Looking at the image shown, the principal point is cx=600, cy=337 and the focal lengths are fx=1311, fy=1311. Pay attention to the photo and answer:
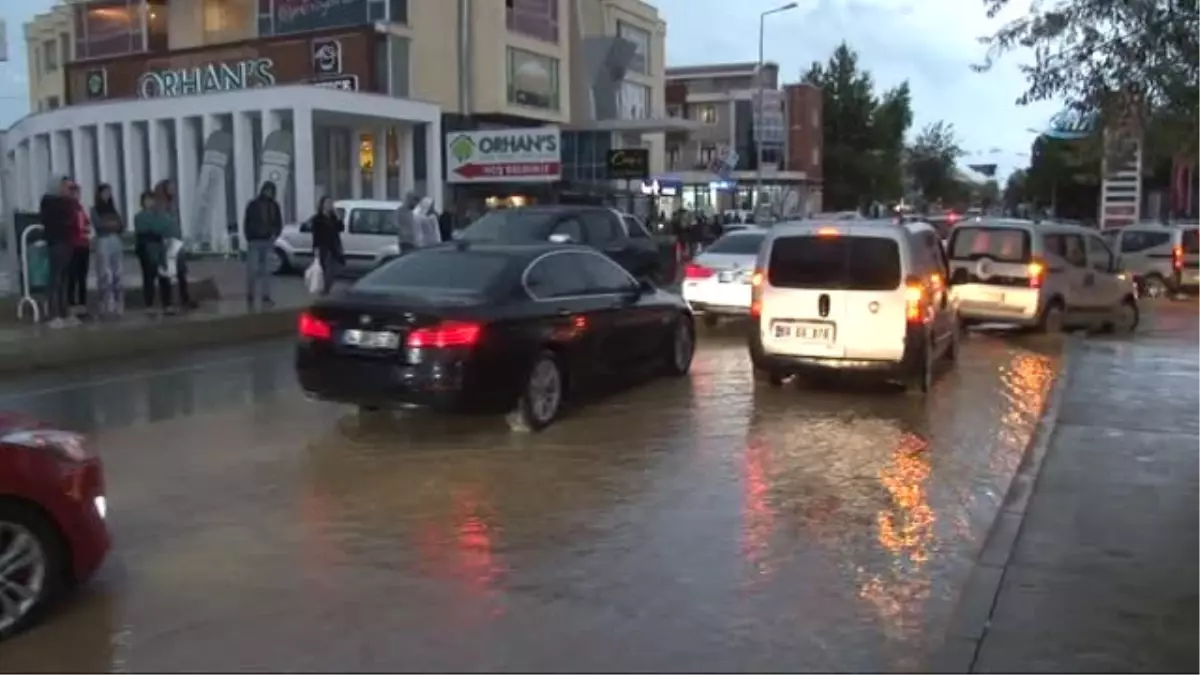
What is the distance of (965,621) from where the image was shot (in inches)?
226

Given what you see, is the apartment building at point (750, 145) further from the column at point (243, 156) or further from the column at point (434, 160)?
the column at point (243, 156)

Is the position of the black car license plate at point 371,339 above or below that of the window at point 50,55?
below

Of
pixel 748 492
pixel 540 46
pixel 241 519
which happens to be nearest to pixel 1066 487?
pixel 748 492

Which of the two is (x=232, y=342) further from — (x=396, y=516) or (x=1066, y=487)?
(x=1066, y=487)

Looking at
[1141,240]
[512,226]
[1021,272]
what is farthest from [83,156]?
[1021,272]

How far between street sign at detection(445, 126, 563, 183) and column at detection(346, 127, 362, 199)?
382cm

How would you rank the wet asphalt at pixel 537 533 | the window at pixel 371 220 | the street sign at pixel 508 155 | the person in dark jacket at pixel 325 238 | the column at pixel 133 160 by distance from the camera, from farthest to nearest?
the column at pixel 133 160
the street sign at pixel 508 155
the window at pixel 371 220
the person in dark jacket at pixel 325 238
the wet asphalt at pixel 537 533

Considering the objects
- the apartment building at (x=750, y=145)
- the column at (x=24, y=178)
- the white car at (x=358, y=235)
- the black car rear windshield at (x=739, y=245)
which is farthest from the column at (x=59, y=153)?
the apartment building at (x=750, y=145)

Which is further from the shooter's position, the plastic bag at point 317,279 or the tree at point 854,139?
the tree at point 854,139

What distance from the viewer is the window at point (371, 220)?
31.5 m

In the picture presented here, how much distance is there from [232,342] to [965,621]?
1392 cm

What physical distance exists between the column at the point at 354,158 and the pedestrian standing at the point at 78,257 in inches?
1064

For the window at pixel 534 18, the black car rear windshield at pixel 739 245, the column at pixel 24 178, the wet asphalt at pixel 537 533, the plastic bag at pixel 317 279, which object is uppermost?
the window at pixel 534 18

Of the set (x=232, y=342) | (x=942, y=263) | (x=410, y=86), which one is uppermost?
(x=410, y=86)
